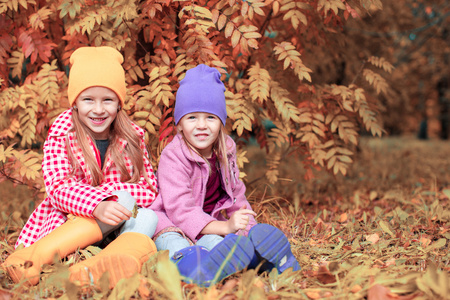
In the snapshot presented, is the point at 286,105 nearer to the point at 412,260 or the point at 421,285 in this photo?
the point at 412,260

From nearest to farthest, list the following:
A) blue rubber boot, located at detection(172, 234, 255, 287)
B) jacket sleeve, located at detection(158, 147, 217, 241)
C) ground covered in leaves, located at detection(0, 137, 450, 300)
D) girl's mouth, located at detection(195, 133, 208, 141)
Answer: ground covered in leaves, located at detection(0, 137, 450, 300)
blue rubber boot, located at detection(172, 234, 255, 287)
jacket sleeve, located at detection(158, 147, 217, 241)
girl's mouth, located at detection(195, 133, 208, 141)

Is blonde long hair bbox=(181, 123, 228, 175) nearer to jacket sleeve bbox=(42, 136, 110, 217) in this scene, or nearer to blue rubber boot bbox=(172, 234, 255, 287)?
jacket sleeve bbox=(42, 136, 110, 217)

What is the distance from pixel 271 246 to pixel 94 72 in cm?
129

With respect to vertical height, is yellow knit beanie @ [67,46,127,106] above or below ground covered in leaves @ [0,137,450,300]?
above

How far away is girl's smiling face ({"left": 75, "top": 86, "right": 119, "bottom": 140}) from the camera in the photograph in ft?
7.50

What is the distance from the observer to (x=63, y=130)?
233 cm

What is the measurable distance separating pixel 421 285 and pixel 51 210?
6.25 ft

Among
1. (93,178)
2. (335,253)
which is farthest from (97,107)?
(335,253)

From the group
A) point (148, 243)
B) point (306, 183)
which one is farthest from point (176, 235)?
point (306, 183)

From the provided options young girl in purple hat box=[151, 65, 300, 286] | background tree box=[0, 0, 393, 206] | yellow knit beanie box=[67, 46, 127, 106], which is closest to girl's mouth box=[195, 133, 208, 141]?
young girl in purple hat box=[151, 65, 300, 286]

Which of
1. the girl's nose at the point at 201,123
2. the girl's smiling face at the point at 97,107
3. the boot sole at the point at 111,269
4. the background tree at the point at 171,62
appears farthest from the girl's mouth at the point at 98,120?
the boot sole at the point at 111,269

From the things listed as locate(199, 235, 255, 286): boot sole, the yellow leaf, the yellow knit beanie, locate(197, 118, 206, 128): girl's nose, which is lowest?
locate(199, 235, 255, 286): boot sole

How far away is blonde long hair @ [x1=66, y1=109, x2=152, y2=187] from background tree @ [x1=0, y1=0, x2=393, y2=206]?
0.53 ft

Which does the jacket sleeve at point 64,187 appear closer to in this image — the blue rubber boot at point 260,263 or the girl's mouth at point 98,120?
the girl's mouth at point 98,120
